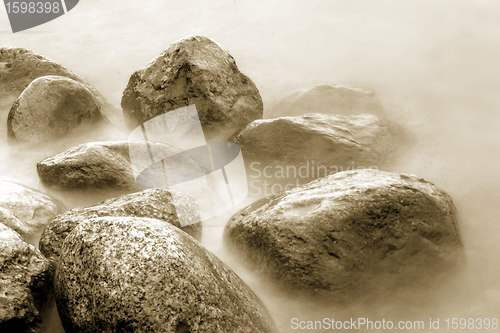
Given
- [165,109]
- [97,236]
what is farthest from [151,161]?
[97,236]

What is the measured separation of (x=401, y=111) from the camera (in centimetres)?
514

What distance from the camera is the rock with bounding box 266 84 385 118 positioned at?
5.13 meters

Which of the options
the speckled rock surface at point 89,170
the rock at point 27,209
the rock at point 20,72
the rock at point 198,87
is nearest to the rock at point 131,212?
the rock at point 27,209

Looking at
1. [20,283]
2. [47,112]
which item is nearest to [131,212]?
[20,283]

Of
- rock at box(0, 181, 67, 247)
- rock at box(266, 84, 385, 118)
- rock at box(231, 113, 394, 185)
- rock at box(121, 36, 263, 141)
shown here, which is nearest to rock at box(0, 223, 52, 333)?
rock at box(0, 181, 67, 247)

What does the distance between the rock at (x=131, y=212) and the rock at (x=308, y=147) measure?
1.15 metres

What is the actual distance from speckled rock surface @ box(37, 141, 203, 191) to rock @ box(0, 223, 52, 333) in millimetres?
1220

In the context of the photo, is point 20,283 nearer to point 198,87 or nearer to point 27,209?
A: point 27,209

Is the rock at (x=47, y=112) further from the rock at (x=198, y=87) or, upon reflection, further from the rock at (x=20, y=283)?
the rock at (x=20, y=283)

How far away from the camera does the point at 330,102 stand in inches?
206

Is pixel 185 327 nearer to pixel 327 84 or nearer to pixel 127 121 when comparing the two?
pixel 127 121

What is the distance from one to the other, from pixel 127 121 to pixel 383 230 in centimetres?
322

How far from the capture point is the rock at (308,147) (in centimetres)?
402

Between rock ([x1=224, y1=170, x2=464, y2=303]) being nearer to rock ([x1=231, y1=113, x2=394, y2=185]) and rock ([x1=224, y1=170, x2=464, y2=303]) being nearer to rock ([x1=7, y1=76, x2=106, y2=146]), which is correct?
rock ([x1=231, y1=113, x2=394, y2=185])
